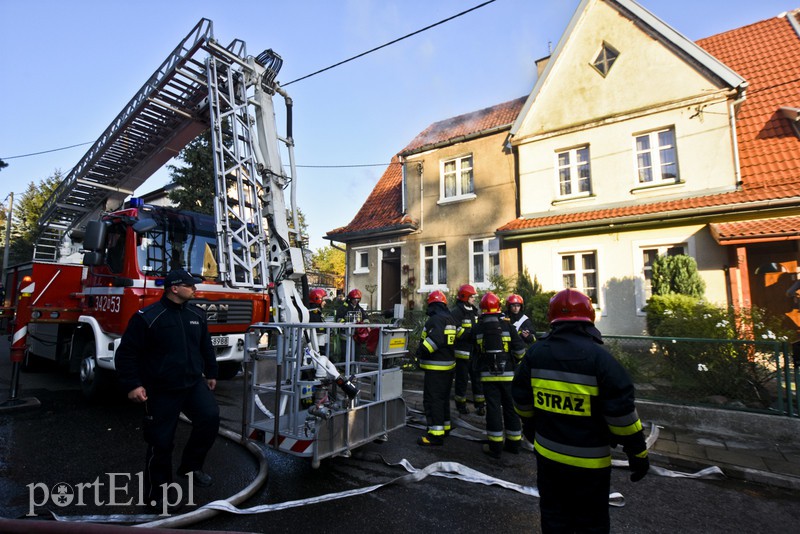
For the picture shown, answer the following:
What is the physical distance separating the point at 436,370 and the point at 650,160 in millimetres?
9513

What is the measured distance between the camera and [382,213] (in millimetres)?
16312

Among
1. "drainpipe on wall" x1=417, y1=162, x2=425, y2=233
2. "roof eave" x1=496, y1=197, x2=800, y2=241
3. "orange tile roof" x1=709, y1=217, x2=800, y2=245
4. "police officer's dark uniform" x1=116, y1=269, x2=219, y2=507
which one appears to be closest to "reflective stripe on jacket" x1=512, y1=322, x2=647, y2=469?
"police officer's dark uniform" x1=116, y1=269, x2=219, y2=507

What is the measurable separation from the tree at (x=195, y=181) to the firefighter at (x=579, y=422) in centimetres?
2127

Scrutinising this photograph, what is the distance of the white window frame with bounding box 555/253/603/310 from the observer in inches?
440

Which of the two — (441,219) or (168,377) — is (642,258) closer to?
(441,219)

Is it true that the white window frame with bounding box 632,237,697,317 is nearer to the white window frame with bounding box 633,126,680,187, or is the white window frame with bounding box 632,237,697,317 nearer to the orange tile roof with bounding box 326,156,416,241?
the white window frame with bounding box 633,126,680,187

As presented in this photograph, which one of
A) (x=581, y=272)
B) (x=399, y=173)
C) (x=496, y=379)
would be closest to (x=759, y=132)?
(x=581, y=272)

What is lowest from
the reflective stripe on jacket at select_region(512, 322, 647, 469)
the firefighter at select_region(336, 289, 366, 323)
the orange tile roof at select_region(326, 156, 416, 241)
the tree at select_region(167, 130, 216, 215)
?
the reflective stripe on jacket at select_region(512, 322, 647, 469)

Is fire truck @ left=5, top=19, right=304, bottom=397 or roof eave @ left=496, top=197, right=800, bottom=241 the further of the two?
roof eave @ left=496, top=197, right=800, bottom=241

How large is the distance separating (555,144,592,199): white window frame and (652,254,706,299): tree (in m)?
2.94

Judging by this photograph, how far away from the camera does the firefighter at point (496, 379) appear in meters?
4.73

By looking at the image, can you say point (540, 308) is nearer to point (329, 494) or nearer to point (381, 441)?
point (381, 441)

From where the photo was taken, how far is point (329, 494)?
3.55m

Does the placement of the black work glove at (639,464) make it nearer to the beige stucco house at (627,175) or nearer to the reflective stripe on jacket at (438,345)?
the reflective stripe on jacket at (438,345)
